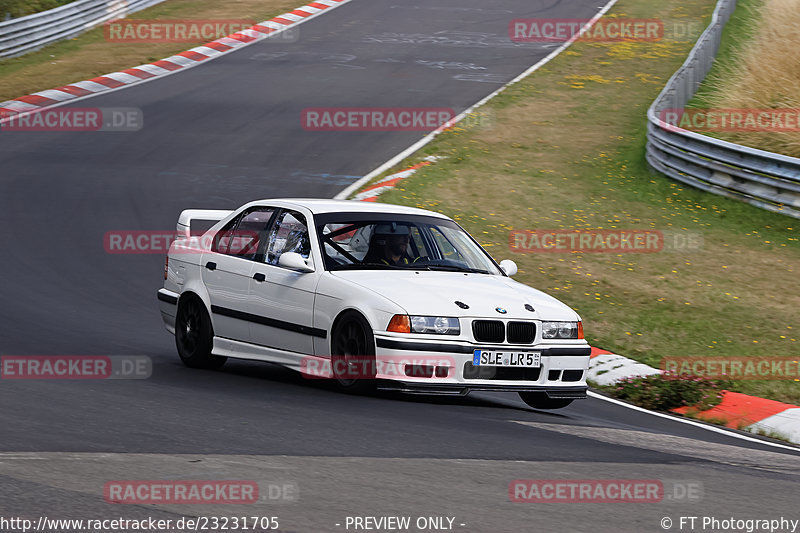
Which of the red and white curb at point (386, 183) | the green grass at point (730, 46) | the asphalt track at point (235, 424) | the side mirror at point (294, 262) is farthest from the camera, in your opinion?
the green grass at point (730, 46)

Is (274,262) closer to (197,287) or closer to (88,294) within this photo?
(197,287)

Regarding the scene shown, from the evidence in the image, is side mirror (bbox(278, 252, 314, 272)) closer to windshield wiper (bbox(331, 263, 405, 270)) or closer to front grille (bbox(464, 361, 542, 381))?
windshield wiper (bbox(331, 263, 405, 270))

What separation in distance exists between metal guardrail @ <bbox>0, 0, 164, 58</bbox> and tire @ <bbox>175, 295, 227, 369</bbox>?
818 inches

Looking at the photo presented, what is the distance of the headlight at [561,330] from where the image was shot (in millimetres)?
8602

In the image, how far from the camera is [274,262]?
9.48 meters

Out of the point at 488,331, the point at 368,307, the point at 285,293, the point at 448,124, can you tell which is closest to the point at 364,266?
the point at 285,293

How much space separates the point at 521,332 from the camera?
849 cm

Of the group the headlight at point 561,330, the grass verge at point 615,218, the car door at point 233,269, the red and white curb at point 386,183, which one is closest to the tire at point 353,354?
the car door at point 233,269

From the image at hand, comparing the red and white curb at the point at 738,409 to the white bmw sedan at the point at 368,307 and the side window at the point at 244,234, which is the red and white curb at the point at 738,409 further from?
the side window at the point at 244,234

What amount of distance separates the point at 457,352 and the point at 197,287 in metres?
2.85

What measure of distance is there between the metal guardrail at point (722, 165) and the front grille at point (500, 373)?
33.3 ft

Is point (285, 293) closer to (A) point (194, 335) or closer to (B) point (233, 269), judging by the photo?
(B) point (233, 269)

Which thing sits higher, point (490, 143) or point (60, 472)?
point (60, 472)

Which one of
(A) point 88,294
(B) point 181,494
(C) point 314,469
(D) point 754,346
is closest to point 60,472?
(B) point 181,494
